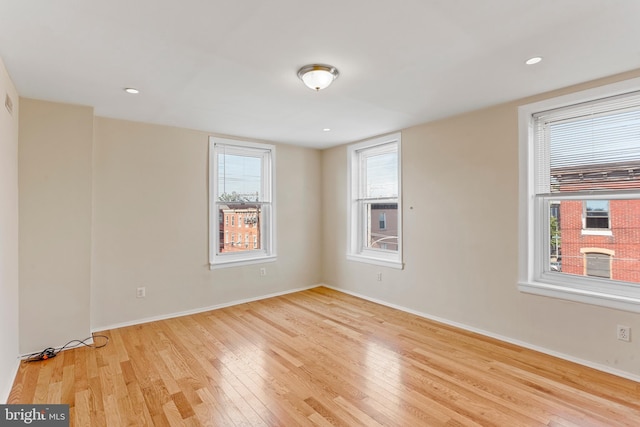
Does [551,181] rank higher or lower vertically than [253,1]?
lower

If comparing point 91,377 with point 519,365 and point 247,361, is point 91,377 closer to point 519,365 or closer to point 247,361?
point 247,361

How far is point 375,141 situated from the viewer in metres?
4.69

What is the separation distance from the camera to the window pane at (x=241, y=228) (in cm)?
463

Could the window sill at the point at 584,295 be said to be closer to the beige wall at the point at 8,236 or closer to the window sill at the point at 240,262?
the window sill at the point at 240,262

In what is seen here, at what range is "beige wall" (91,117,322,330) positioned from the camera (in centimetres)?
366

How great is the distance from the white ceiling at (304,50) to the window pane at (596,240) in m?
1.10

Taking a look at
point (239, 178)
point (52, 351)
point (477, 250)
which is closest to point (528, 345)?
point (477, 250)

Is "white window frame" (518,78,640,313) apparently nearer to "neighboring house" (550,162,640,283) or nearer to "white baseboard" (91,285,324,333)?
"neighboring house" (550,162,640,283)

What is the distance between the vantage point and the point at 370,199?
495 centimetres

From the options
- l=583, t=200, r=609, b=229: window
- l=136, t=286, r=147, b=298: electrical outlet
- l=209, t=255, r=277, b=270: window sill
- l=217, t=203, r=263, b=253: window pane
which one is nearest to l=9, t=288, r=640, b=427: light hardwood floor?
l=136, t=286, r=147, b=298: electrical outlet

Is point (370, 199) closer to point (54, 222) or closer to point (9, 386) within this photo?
point (54, 222)

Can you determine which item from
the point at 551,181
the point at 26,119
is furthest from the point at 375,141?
the point at 26,119

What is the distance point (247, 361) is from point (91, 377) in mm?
1218

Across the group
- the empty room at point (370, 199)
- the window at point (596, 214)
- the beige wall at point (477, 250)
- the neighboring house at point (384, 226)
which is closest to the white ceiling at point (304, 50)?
the empty room at point (370, 199)
